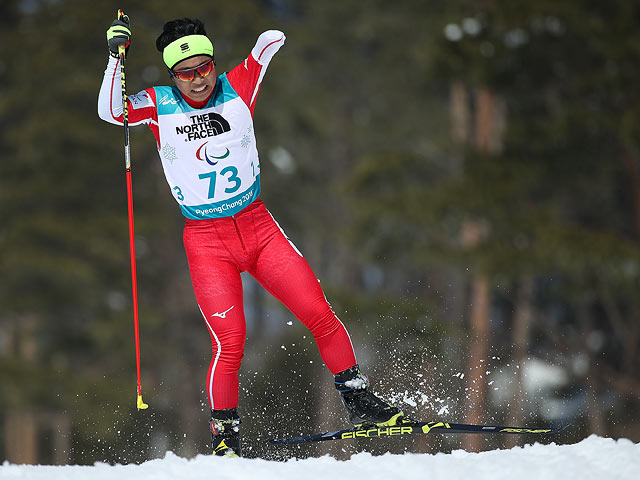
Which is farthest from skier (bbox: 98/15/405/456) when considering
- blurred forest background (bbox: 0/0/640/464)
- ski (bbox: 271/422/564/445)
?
blurred forest background (bbox: 0/0/640/464)

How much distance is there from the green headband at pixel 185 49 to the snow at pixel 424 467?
2.05 meters

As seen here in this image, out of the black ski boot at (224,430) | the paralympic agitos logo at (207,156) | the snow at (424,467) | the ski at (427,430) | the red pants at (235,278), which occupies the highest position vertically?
the paralympic agitos logo at (207,156)

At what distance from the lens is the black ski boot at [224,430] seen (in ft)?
16.4

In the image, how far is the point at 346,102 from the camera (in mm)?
23406

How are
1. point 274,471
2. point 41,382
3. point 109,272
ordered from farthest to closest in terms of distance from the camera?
point 109,272 → point 41,382 → point 274,471

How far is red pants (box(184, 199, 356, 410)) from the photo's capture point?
4867 millimetres

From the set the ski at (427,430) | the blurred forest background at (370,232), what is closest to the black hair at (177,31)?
the ski at (427,430)

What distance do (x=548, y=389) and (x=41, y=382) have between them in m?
8.13

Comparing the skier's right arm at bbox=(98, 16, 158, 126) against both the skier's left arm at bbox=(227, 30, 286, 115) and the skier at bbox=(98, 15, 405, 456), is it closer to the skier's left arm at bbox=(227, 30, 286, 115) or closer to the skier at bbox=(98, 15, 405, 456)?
the skier at bbox=(98, 15, 405, 456)

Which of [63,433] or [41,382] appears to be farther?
[63,433]

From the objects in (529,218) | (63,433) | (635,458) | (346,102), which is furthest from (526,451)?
(346,102)

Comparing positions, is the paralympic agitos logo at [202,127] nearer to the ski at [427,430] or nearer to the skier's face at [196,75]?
the skier's face at [196,75]

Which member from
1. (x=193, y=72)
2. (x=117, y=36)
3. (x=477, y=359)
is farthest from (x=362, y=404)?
(x=477, y=359)

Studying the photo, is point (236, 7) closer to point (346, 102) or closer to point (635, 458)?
point (346, 102)
